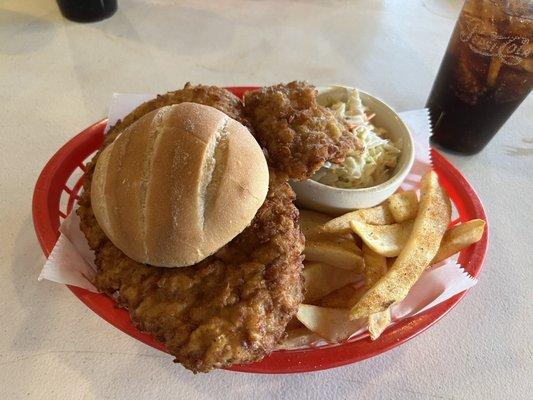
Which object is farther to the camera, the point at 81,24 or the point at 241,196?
the point at 81,24

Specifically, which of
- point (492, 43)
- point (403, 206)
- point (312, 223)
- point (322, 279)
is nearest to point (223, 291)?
point (322, 279)

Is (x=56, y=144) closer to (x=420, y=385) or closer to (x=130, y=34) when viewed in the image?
(x=130, y=34)

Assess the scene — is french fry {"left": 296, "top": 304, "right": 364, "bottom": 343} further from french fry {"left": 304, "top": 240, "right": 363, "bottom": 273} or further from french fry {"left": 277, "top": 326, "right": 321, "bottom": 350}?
french fry {"left": 304, "top": 240, "right": 363, "bottom": 273}

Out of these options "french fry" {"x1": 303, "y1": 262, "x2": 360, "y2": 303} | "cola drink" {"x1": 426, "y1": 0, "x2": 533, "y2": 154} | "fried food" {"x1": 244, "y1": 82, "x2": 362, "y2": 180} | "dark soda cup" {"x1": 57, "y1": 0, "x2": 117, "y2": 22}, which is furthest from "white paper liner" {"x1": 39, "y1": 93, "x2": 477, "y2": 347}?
"dark soda cup" {"x1": 57, "y1": 0, "x2": 117, "y2": 22}

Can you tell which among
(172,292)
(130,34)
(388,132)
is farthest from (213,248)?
(130,34)

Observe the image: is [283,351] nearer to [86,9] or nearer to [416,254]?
[416,254]

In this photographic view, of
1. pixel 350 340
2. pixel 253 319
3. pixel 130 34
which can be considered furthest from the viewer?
→ pixel 130 34
